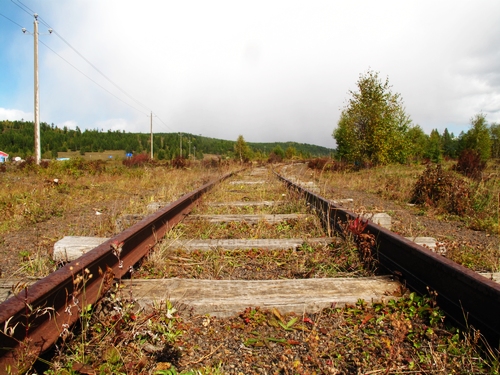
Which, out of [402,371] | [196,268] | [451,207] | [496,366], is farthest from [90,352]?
[451,207]

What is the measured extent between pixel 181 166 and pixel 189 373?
16.4 metres

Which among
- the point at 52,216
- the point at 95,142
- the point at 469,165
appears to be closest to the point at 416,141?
the point at 469,165

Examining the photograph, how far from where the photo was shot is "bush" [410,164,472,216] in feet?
15.9

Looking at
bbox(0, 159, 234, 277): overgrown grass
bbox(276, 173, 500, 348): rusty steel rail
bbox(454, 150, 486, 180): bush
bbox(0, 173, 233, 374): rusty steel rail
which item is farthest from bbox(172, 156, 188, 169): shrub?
bbox(276, 173, 500, 348): rusty steel rail

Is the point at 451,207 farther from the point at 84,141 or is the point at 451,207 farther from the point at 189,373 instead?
the point at 84,141

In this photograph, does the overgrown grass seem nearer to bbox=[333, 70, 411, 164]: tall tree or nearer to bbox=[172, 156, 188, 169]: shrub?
bbox=[172, 156, 188, 169]: shrub

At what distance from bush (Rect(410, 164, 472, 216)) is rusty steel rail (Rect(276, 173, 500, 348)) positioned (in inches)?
127

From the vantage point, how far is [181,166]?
56.1 ft

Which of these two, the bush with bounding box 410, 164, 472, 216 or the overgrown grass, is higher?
the bush with bounding box 410, 164, 472, 216

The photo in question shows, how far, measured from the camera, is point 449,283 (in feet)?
5.28

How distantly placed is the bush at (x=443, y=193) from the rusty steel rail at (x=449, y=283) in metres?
3.22

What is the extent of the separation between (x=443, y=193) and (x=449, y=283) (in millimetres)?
4311

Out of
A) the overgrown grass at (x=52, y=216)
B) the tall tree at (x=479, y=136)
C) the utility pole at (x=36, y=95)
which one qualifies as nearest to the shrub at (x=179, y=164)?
the utility pole at (x=36, y=95)

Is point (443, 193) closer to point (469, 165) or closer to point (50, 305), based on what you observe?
point (50, 305)
